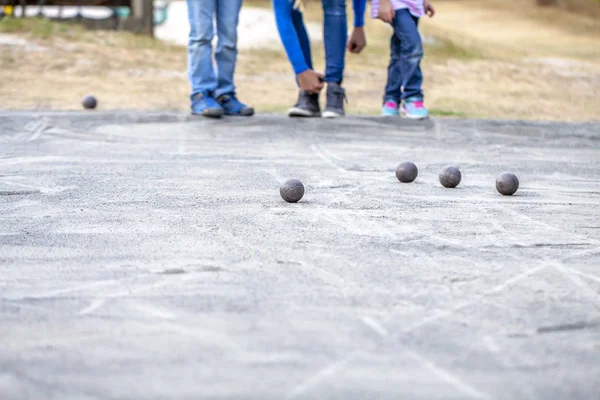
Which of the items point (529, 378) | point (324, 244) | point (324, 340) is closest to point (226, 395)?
point (324, 340)

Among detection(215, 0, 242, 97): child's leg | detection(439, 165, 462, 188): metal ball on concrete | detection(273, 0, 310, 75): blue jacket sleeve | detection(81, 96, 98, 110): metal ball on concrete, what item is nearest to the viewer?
detection(439, 165, 462, 188): metal ball on concrete

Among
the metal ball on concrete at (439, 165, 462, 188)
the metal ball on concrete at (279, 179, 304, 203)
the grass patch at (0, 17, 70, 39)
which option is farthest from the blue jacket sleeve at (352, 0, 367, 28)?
the grass patch at (0, 17, 70, 39)

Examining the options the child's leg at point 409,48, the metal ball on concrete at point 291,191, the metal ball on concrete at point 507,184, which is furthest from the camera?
the child's leg at point 409,48

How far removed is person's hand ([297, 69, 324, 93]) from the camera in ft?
23.9

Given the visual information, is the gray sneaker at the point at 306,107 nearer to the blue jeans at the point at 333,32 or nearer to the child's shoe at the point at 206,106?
the blue jeans at the point at 333,32

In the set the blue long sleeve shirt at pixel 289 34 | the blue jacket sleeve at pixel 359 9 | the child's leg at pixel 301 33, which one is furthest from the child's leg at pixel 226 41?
the blue jacket sleeve at pixel 359 9

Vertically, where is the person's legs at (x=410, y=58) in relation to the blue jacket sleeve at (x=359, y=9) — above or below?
below

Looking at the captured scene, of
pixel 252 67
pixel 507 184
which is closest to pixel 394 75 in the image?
pixel 507 184

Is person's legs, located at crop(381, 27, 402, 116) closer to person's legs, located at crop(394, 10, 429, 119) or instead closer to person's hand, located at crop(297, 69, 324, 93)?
person's legs, located at crop(394, 10, 429, 119)

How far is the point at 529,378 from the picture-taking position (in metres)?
2.40

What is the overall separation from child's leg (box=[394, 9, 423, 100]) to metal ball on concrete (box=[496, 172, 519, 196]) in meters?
2.70

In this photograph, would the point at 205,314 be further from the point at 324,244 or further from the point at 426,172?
the point at 426,172

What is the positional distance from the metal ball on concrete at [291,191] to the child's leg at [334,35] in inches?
120

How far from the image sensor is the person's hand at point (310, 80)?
7.29 m
